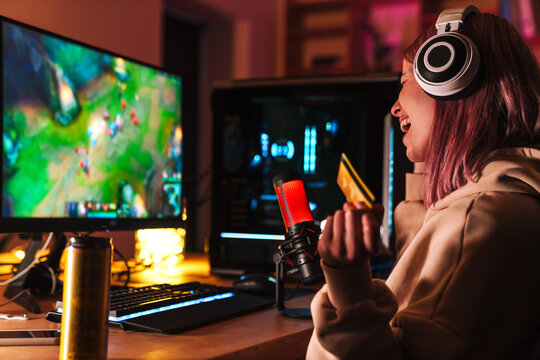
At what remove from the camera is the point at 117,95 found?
117 centimetres

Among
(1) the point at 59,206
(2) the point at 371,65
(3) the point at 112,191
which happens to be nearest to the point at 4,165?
(1) the point at 59,206

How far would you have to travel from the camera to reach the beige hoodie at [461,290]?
2.03 feet

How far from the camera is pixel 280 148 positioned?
1452 mm

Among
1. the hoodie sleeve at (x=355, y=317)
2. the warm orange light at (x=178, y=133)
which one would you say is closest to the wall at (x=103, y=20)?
the warm orange light at (x=178, y=133)

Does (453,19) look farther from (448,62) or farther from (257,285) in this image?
(257,285)

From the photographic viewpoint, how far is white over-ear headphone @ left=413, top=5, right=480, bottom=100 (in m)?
0.72

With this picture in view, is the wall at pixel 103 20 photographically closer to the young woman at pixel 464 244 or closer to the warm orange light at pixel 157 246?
the warm orange light at pixel 157 246

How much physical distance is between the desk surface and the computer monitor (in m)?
0.46

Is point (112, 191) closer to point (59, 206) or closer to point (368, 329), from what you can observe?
point (59, 206)

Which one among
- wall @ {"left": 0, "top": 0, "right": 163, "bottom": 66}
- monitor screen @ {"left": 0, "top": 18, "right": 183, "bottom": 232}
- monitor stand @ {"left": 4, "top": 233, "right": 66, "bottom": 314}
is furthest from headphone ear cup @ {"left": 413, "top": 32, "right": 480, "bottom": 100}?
wall @ {"left": 0, "top": 0, "right": 163, "bottom": 66}

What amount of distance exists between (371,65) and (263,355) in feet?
10.7

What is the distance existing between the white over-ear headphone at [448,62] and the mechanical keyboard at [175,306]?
0.46 m

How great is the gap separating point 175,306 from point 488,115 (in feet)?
1.82

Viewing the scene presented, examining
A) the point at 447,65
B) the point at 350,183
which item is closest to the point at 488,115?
the point at 447,65
